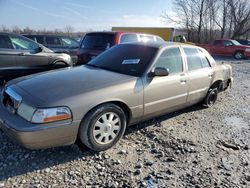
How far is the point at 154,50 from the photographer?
4230 mm

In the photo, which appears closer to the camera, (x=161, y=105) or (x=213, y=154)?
(x=213, y=154)

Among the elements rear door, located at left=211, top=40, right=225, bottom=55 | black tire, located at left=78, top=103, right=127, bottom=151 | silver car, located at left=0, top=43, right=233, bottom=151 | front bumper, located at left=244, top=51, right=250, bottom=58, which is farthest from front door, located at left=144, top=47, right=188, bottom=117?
rear door, located at left=211, top=40, right=225, bottom=55

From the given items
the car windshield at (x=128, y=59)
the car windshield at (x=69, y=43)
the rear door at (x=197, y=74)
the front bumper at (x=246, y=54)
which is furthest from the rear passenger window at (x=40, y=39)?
the front bumper at (x=246, y=54)

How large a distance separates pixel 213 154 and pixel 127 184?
145 cm

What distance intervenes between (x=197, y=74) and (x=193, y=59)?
31cm

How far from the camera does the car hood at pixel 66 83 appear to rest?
123 inches

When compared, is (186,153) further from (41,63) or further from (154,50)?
(41,63)

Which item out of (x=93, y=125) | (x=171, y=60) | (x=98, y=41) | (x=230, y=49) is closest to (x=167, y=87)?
(x=171, y=60)

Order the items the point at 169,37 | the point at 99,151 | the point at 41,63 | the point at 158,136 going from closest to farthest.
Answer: the point at 99,151, the point at 158,136, the point at 41,63, the point at 169,37

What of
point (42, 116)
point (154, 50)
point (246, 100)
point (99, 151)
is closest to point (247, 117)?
point (246, 100)

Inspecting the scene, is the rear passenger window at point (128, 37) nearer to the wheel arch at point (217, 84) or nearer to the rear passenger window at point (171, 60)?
the wheel arch at point (217, 84)

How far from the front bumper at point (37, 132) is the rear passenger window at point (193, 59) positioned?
2636 millimetres

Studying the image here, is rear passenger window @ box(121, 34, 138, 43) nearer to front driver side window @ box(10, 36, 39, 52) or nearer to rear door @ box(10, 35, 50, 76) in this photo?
rear door @ box(10, 35, 50, 76)

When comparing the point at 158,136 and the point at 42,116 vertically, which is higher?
the point at 42,116
